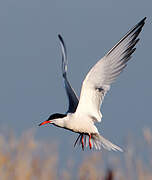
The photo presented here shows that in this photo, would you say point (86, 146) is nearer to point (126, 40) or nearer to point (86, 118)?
point (86, 118)

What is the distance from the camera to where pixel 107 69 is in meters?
3.18

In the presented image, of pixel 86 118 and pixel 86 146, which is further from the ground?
pixel 86 118

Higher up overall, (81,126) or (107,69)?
(107,69)

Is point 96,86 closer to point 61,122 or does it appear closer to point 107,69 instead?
point 107,69

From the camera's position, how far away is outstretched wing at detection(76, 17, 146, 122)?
10.3 feet

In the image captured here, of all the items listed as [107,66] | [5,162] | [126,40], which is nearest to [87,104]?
[107,66]

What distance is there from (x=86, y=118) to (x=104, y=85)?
1.08 ft

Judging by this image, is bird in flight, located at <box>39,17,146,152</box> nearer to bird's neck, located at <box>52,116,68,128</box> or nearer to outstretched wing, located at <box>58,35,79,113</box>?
bird's neck, located at <box>52,116,68,128</box>

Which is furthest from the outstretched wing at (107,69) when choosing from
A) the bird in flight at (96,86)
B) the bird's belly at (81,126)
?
the bird's belly at (81,126)

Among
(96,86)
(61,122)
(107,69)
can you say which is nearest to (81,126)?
(61,122)

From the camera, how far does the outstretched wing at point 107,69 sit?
10.3ft

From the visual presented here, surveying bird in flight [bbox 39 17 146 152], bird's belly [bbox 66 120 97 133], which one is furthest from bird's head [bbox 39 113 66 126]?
bird's belly [bbox 66 120 97 133]

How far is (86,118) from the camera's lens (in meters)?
3.21

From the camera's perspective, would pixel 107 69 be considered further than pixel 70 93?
No
